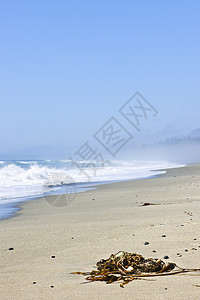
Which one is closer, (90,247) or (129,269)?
(129,269)

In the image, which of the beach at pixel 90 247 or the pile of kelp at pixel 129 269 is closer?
the beach at pixel 90 247

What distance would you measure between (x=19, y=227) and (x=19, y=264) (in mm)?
2856

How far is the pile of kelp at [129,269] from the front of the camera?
397cm

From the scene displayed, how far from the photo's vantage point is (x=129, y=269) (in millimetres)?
4109

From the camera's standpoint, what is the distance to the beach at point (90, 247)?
3.64m

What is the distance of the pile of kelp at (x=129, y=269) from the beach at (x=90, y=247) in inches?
5.0

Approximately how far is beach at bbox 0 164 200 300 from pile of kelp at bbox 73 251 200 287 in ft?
0.41

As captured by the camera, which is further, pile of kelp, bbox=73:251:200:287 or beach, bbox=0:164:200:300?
pile of kelp, bbox=73:251:200:287

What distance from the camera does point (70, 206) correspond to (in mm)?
11102

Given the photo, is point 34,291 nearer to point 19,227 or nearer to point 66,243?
point 66,243

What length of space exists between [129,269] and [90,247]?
1.45 m

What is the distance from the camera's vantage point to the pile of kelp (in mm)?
3969

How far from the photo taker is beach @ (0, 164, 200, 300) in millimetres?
3639

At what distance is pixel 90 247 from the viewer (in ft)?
18.0
